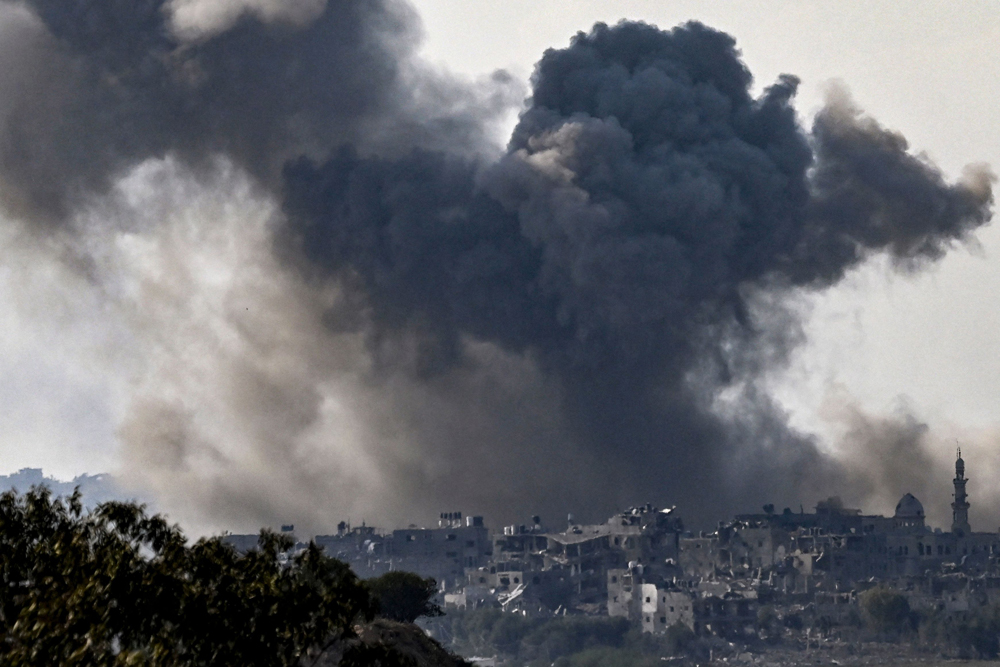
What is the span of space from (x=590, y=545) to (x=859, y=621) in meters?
28.0

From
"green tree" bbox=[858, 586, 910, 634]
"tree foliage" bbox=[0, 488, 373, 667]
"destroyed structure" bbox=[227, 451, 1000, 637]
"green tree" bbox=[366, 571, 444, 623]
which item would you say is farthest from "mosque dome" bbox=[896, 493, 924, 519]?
"tree foliage" bbox=[0, 488, 373, 667]

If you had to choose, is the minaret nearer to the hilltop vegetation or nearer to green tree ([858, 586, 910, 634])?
green tree ([858, 586, 910, 634])

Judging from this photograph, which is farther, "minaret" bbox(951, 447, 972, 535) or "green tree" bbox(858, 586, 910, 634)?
"minaret" bbox(951, 447, 972, 535)

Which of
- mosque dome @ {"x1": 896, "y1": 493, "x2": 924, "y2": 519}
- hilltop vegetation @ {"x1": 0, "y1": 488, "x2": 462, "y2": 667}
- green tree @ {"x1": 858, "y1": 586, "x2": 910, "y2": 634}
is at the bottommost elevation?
hilltop vegetation @ {"x1": 0, "y1": 488, "x2": 462, "y2": 667}

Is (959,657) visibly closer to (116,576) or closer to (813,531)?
(813,531)

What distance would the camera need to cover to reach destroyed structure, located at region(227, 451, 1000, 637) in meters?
154

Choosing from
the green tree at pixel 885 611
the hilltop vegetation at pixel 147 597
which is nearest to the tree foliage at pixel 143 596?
the hilltop vegetation at pixel 147 597

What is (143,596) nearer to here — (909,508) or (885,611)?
(885,611)

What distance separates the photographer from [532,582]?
16550 cm

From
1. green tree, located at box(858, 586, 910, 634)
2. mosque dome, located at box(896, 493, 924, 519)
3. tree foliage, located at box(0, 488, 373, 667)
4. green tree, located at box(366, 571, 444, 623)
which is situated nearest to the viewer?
tree foliage, located at box(0, 488, 373, 667)

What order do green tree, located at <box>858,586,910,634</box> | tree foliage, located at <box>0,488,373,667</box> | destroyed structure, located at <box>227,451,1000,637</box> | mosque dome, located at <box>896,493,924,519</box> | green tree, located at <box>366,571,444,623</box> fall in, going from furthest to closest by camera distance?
mosque dome, located at <box>896,493,924,519</box>
destroyed structure, located at <box>227,451,1000,637</box>
green tree, located at <box>858,586,910,634</box>
green tree, located at <box>366,571,444,623</box>
tree foliage, located at <box>0,488,373,667</box>

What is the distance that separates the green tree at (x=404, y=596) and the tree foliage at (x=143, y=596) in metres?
47.8

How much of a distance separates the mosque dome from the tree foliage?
15311cm

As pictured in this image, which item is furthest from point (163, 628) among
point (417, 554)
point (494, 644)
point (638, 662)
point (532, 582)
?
point (417, 554)
